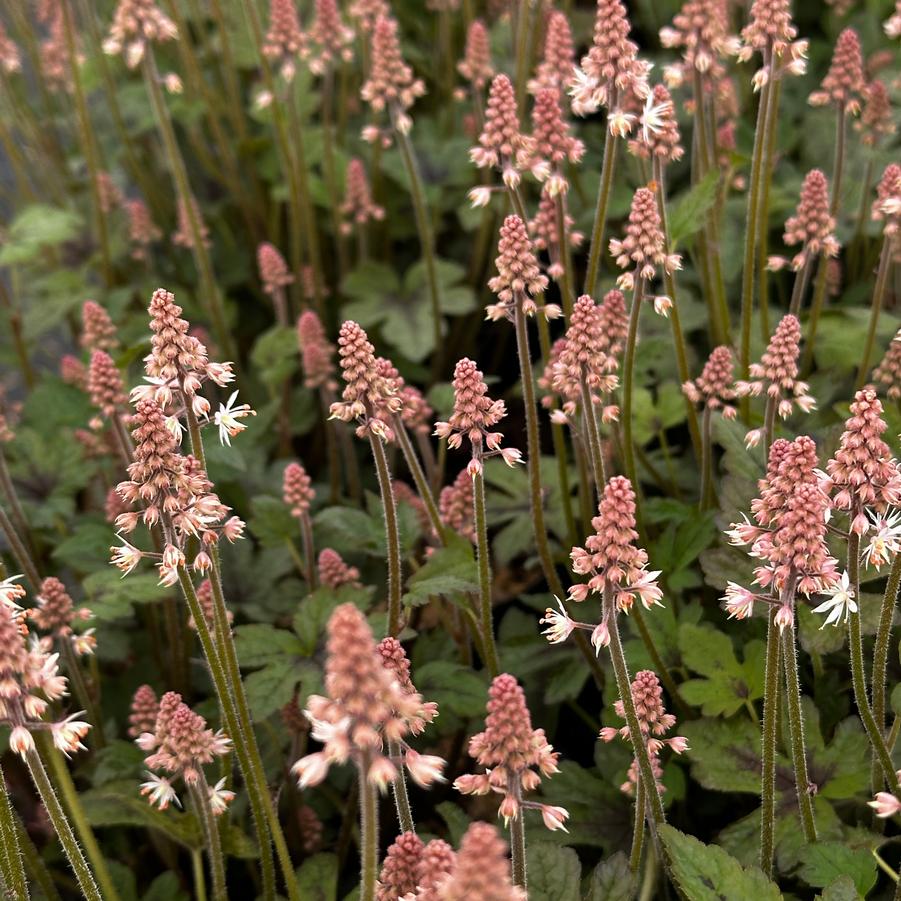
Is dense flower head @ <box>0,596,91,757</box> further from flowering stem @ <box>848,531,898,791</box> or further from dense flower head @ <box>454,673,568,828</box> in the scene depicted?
flowering stem @ <box>848,531,898,791</box>

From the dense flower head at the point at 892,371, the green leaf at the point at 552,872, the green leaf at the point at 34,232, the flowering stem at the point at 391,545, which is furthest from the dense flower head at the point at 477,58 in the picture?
the green leaf at the point at 552,872

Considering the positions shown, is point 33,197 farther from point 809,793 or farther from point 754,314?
point 809,793

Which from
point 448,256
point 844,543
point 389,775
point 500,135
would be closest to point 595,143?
point 448,256

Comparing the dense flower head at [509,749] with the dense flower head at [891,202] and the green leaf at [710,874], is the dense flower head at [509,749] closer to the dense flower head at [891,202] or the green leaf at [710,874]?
the green leaf at [710,874]

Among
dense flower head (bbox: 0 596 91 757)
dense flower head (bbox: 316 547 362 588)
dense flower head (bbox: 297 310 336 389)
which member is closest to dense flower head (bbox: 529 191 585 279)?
dense flower head (bbox: 297 310 336 389)

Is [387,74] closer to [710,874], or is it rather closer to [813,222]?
[813,222]
